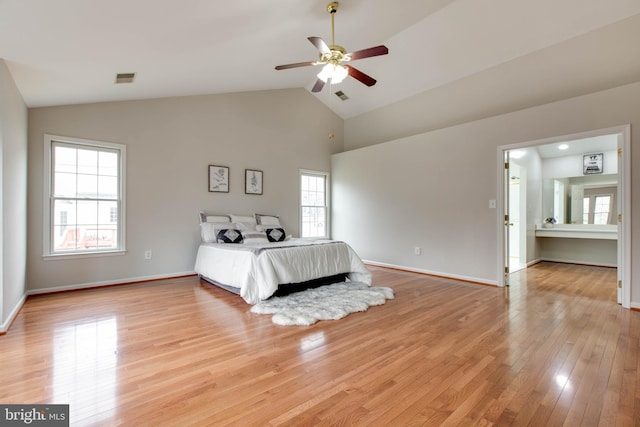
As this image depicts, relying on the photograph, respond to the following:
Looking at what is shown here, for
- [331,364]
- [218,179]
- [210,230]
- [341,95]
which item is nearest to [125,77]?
[218,179]

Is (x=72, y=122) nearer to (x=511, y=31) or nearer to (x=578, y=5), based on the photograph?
(x=511, y=31)

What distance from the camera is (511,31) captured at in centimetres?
416

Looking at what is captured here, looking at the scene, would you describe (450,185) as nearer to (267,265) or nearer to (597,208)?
(267,265)

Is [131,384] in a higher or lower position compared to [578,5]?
lower

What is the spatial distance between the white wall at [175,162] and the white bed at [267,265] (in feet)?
2.08

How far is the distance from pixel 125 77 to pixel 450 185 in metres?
4.92

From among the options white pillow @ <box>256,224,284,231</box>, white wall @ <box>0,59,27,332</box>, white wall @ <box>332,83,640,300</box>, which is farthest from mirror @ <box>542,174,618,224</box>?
white wall @ <box>0,59,27,332</box>

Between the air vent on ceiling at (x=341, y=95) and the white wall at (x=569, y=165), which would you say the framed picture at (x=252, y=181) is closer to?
the air vent on ceiling at (x=341, y=95)

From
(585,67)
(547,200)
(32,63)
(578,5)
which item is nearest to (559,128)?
(585,67)

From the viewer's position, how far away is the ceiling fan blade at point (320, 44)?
2.78 metres

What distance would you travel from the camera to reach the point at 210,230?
494cm

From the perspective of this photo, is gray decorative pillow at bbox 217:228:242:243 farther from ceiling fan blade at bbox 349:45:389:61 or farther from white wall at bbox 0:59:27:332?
ceiling fan blade at bbox 349:45:389:61

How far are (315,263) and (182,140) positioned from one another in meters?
3.11

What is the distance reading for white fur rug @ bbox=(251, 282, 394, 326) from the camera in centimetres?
303
